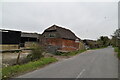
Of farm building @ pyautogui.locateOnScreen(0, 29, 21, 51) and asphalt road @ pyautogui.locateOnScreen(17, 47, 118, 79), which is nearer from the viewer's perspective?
asphalt road @ pyautogui.locateOnScreen(17, 47, 118, 79)

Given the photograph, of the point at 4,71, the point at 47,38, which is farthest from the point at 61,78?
the point at 47,38

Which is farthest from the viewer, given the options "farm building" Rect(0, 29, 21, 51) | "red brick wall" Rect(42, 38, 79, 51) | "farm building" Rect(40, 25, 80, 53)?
"farm building" Rect(40, 25, 80, 53)

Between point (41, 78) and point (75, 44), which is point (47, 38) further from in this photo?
point (41, 78)

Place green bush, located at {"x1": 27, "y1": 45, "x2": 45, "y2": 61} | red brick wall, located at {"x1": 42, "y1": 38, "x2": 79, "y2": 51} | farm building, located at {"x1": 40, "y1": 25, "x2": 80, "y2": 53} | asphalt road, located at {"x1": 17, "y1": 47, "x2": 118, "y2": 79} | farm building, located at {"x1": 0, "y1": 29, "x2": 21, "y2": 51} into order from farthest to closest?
farm building, located at {"x1": 40, "y1": 25, "x2": 80, "y2": 53}
red brick wall, located at {"x1": 42, "y1": 38, "x2": 79, "y2": 51}
farm building, located at {"x1": 0, "y1": 29, "x2": 21, "y2": 51}
green bush, located at {"x1": 27, "y1": 45, "x2": 45, "y2": 61}
asphalt road, located at {"x1": 17, "y1": 47, "x2": 118, "y2": 79}

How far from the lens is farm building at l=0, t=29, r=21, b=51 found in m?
29.4

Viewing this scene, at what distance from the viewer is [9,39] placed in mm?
30594

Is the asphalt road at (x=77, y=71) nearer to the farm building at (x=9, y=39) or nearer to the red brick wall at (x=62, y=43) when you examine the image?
the farm building at (x=9, y=39)

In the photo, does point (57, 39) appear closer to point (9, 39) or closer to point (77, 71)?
point (9, 39)

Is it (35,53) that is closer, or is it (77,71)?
Result: (77,71)

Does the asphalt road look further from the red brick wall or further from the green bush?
the red brick wall

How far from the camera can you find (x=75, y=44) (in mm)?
48344

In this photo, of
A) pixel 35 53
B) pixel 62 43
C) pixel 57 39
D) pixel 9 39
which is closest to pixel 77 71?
pixel 35 53

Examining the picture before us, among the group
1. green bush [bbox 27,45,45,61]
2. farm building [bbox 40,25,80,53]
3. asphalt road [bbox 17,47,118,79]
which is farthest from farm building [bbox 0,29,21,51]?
asphalt road [bbox 17,47,118,79]

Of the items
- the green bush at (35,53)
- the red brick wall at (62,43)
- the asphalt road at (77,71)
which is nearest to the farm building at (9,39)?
the red brick wall at (62,43)
